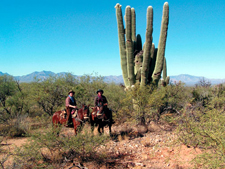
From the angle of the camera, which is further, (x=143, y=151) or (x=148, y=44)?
(x=148, y=44)

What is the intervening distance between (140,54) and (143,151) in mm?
6793

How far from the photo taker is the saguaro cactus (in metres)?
9.62

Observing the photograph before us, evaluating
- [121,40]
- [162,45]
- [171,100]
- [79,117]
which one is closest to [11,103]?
[79,117]

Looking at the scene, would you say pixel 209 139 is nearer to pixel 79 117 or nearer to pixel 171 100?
pixel 79 117

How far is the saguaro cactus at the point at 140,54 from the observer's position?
962 cm

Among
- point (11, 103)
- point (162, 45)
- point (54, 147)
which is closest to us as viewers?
point (54, 147)

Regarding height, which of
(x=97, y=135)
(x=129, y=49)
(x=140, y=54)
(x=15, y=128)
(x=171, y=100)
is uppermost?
(x=129, y=49)

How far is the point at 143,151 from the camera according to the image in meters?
6.01

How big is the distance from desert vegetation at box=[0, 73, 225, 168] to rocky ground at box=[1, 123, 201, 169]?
83mm

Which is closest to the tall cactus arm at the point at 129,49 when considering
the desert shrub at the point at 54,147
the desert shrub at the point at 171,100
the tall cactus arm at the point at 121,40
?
the tall cactus arm at the point at 121,40

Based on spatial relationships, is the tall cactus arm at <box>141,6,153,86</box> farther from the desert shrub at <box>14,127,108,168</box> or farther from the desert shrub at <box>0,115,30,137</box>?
the desert shrub at <box>0,115,30,137</box>

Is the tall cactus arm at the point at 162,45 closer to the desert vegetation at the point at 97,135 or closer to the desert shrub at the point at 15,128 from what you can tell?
the desert vegetation at the point at 97,135

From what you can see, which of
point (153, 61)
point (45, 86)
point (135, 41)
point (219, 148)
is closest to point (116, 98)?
point (153, 61)

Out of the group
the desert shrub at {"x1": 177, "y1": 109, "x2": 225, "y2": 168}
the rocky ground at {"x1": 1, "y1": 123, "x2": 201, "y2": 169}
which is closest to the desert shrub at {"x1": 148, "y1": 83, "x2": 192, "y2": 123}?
the rocky ground at {"x1": 1, "y1": 123, "x2": 201, "y2": 169}
